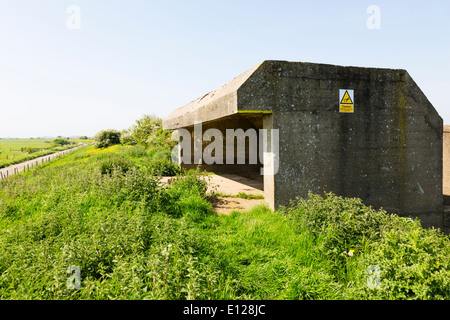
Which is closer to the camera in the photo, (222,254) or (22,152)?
(222,254)

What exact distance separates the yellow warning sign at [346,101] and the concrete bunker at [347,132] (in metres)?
0.02

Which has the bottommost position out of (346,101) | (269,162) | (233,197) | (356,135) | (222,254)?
(222,254)

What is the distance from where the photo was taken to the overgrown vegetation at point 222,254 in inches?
92.1

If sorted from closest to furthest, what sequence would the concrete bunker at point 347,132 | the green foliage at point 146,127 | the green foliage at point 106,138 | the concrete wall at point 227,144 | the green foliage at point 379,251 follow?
the green foliage at point 379,251
the concrete bunker at point 347,132
the concrete wall at point 227,144
the green foliage at point 146,127
the green foliage at point 106,138

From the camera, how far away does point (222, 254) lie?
124 inches

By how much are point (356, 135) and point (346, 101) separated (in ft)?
2.34

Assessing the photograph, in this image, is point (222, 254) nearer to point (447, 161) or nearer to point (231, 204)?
point (231, 204)

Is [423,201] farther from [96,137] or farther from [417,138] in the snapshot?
[96,137]

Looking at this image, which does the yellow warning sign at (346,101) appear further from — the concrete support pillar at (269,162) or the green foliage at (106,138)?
the green foliage at (106,138)

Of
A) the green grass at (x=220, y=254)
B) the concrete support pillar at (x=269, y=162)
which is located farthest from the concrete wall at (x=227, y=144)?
the green grass at (x=220, y=254)

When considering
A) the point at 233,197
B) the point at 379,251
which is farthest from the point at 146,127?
the point at 379,251

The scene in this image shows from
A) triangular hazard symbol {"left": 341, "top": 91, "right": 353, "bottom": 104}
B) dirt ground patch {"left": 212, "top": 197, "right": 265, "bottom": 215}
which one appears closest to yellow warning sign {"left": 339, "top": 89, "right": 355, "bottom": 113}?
triangular hazard symbol {"left": 341, "top": 91, "right": 353, "bottom": 104}
